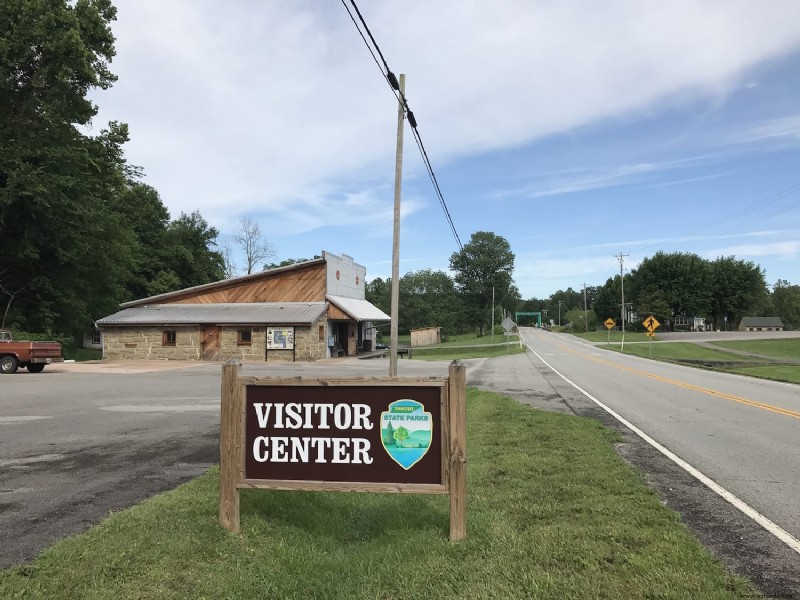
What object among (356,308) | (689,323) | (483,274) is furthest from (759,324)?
(356,308)

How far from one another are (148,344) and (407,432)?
111 feet

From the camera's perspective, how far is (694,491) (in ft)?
19.5

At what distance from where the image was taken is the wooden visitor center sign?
442 cm

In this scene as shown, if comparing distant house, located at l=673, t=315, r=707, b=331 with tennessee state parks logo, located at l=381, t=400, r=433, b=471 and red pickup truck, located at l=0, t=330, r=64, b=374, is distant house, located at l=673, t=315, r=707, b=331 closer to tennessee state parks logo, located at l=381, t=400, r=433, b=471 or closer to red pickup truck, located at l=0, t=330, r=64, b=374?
red pickup truck, located at l=0, t=330, r=64, b=374

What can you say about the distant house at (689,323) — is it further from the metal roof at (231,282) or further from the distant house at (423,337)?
the metal roof at (231,282)

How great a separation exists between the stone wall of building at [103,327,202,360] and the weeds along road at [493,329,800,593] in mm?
23483

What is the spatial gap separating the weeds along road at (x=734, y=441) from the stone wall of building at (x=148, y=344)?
2348cm

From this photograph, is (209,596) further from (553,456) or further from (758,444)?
(758,444)

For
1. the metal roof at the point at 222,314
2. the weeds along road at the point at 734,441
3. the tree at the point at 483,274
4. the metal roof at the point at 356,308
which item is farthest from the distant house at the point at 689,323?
the weeds along road at the point at 734,441

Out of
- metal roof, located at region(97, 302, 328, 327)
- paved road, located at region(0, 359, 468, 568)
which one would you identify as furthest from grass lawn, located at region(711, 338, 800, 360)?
paved road, located at region(0, 359, 468, 568)

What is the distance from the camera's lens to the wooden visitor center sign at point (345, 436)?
4422 mm

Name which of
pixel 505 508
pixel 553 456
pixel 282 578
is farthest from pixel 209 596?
pixel 553 456

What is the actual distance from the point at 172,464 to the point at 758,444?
8531 mm

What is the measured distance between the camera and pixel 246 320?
1300 inches
